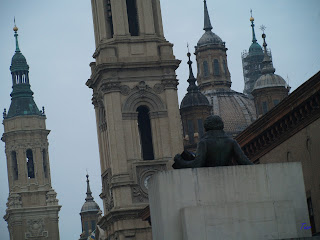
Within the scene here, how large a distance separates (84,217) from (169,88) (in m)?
91.6

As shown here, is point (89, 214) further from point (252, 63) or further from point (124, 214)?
point (124, 214)

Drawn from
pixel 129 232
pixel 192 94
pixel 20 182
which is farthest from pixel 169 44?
pixel 20 182

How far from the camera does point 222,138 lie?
2294cm

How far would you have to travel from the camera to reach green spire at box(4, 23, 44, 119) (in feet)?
506

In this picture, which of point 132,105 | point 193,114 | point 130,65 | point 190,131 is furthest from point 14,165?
point 130,65

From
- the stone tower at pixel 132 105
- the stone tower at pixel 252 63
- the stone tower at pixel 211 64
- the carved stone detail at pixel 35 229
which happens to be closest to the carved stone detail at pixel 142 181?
the stone tower at pixel 132 105

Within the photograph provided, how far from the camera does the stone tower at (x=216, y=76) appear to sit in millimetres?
112812

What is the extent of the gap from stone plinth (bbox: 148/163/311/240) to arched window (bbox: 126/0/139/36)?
5906cm

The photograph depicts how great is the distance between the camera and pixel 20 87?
6132 inches

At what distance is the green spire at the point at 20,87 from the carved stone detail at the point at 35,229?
14.0 metres

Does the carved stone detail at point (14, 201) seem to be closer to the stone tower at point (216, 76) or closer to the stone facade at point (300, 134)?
the stone tower at point (216, 76)

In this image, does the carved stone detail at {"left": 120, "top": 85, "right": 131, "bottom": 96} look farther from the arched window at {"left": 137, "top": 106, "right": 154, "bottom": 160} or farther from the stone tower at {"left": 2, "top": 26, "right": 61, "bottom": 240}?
the stone tower at {"left": 2, "top": 26, "right": 61, "bottom": 240}

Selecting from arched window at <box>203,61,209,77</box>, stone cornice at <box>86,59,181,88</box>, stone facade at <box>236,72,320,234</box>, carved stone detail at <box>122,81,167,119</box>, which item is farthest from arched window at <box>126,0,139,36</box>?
arched window at <box>203,61,209,77</box>

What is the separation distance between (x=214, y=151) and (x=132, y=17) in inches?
2335
